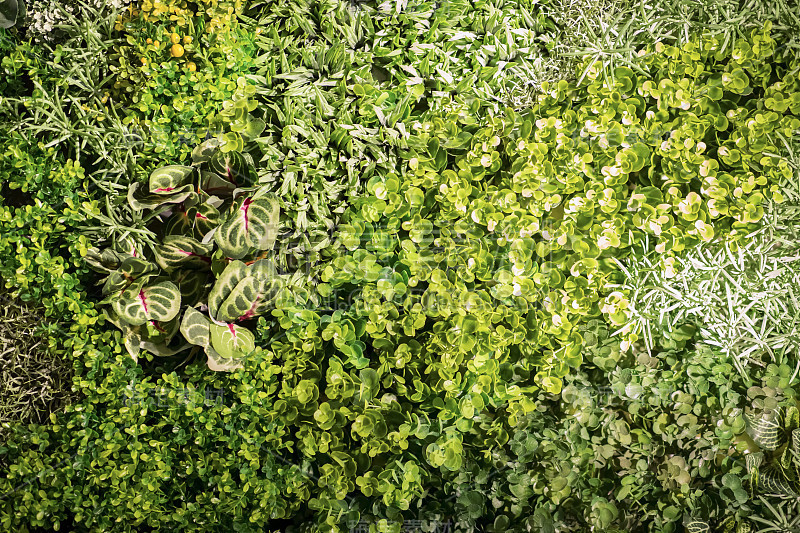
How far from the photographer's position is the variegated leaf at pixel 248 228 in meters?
1.37

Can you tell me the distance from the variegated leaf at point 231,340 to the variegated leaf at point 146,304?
0.14 metres

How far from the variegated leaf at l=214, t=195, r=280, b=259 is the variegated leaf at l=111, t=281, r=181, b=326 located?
21 centimetres

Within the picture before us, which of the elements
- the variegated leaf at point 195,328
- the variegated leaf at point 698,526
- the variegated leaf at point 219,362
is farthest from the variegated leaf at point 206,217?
the variegated leaf at point 698,526

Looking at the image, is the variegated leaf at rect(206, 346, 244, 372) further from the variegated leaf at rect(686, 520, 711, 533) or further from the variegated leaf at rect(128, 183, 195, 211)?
the variegated leaf at rect(686, 520, 711, 533)

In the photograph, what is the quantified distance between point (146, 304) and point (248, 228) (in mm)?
356

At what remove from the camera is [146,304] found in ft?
4.59

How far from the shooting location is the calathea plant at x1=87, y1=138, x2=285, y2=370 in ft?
4.54

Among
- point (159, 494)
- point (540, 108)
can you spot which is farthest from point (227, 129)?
point (159, 494)

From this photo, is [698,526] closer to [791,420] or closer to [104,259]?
[791,420]

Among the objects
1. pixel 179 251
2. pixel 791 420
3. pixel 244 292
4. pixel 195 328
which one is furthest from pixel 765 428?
pixel 179 251

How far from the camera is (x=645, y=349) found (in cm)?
145

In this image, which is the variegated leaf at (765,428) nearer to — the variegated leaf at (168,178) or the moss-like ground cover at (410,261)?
the moss-like ground cover at (410,261)

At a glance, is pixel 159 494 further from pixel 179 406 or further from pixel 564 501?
pixel 564 501

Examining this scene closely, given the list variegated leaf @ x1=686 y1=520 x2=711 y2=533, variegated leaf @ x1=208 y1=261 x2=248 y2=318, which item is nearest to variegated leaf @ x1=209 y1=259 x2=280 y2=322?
variegated leaf @ x1=208 y1=261 x2=248 y2=318
